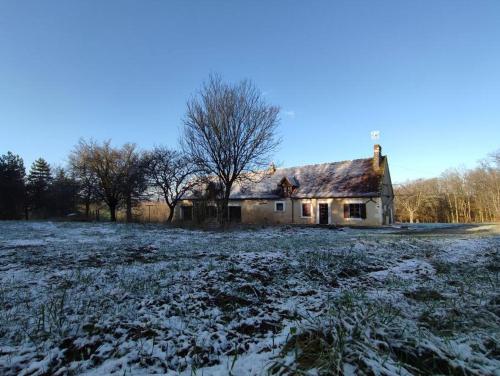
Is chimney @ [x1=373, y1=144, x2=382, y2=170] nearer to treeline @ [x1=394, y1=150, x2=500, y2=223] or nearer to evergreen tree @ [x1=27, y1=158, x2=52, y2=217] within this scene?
treeline @ [x1=394, y1=150, x2=500, y2=223]

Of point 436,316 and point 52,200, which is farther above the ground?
point 52,200

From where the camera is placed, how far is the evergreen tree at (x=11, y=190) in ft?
90.4

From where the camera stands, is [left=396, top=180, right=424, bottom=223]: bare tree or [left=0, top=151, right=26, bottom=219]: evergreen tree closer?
[left=0, top=151, right=26, bottom=219]: evergreen tree

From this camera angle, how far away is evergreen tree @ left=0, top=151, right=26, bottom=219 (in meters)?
27.5

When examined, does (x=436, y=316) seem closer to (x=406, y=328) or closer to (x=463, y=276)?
(x=406, y=328)

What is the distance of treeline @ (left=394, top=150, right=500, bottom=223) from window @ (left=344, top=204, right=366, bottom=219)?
24422 millimetres

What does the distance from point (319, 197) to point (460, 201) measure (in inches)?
1514

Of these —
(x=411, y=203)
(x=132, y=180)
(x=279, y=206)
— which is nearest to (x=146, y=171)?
(x=132, y=180)

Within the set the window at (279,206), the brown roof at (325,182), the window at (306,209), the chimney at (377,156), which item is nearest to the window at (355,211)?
the brown roof at (325,182)

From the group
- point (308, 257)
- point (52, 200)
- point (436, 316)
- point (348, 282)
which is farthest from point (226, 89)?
point (52, 200)

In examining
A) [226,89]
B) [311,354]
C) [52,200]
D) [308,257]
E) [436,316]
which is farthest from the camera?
[52,200]

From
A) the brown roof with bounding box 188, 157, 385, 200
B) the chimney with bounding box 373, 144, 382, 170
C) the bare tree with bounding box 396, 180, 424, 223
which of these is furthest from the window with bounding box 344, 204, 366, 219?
the bare tree with bounding box 396, 180, 424, 223

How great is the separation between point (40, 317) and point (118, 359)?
151cm

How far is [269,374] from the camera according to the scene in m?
2.10
